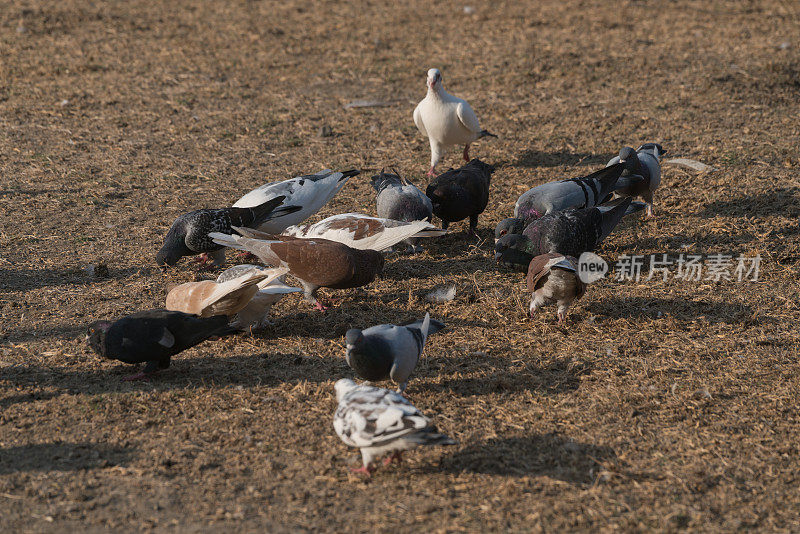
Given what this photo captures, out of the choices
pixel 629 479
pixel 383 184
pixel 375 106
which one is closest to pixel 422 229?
pixel 383 184

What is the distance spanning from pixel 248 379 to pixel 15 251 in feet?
10.2

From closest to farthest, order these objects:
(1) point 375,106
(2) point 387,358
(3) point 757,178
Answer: (2) point 387,358 → (3) point 757,178 → (1) point 375,106

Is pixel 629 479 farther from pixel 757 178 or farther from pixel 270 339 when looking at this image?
pixel 757 178

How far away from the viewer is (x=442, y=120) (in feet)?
27.5

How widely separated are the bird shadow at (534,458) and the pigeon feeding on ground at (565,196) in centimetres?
262

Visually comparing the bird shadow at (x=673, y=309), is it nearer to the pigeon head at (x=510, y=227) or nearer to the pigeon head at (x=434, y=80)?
the pigeon head at (x=510, y=227)

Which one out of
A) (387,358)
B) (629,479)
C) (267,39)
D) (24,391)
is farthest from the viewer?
(267,39)

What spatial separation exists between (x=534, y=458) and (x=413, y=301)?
83.5 inches

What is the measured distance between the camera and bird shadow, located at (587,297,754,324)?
586cm

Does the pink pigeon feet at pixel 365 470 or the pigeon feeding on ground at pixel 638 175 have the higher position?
the pigeon feeding on ground at pixel 638 175

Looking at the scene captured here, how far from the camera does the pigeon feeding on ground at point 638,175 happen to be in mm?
7207

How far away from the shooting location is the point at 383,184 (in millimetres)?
7320

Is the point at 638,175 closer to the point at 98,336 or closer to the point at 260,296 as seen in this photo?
the point at 260,296

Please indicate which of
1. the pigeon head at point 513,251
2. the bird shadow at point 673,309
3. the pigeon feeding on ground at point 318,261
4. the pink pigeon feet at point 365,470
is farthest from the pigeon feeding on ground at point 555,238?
the pink pigeon feet at point 365,470
